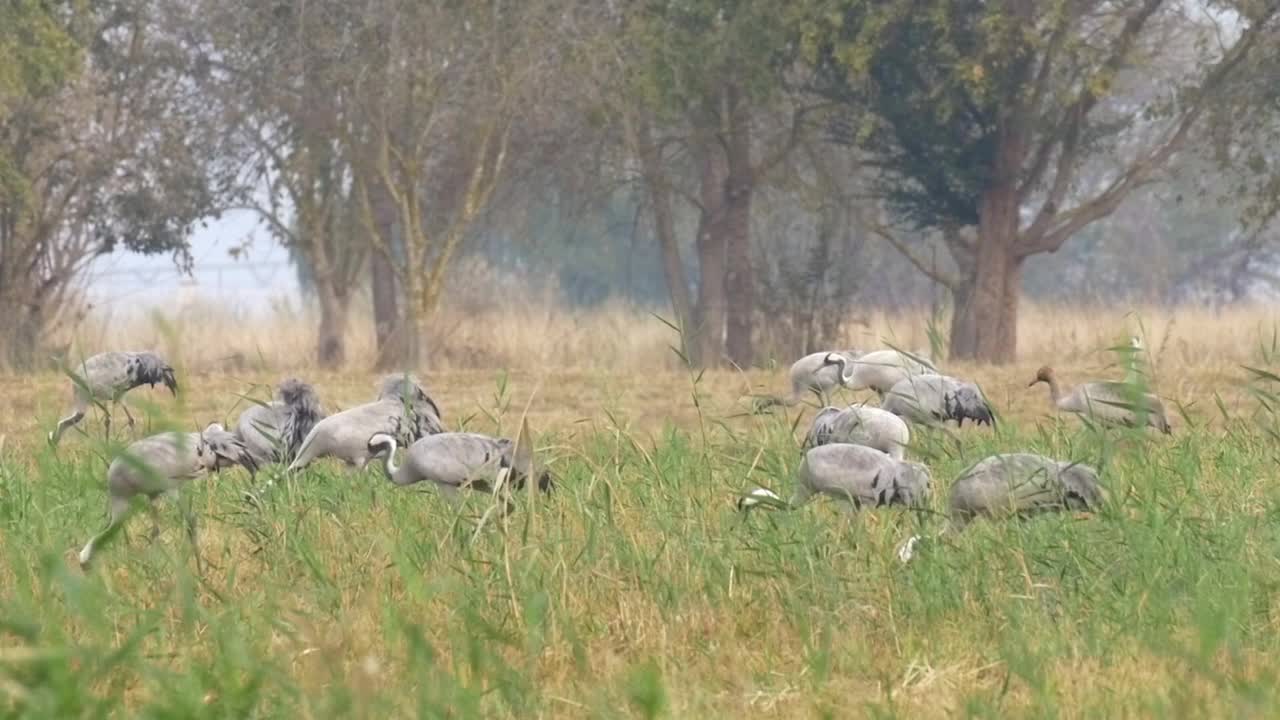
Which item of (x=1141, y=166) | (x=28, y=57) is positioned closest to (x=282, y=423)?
(x=28, y=57)

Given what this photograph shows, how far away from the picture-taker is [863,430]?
7.82 metres

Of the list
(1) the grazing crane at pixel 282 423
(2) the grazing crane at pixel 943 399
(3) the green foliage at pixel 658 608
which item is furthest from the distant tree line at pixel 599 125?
(3) the green foliage at pixel 658 608

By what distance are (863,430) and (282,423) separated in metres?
2.71

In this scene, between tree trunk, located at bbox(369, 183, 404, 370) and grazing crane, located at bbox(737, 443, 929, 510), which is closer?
grazing crane, located at bbox(737, 443, 929, 510)

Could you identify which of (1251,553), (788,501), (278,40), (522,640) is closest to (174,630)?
(522,640)

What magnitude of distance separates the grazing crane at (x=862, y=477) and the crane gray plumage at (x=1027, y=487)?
0.28m

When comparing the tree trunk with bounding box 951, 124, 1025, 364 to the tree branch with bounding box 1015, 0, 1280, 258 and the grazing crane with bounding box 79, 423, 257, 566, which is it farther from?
the grazing crane with bounding box 79, 423, 257, 566

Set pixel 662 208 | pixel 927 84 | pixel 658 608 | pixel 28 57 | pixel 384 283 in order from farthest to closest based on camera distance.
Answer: pixel 384 283
pixel 662 208
pixel 927 84
pixel 28 57
pixel 658 608

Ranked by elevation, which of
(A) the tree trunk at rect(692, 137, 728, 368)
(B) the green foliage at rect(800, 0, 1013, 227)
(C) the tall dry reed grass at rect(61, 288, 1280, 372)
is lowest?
(C) the tall dry reed grass at rect(61, 288, 1280, 372)

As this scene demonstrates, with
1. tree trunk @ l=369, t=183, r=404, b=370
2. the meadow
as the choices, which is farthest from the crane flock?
tree trunk @ l=369, t=183, r=404, b=370

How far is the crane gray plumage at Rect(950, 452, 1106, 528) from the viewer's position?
20.6ft

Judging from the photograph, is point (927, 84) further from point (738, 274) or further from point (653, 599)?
point (653, 599)

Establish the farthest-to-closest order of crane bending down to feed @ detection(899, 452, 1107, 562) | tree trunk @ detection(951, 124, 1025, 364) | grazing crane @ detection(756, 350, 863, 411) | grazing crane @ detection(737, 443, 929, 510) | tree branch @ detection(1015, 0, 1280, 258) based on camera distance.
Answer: tree trunk @ detection(951, 124, 1025, 364)
tree branch @ detection(1015, 0, 1280, 258)
grazing crane @ detection(756, 350, 863, 411)
grazing crane @ detection(737, 443, 929, 510)
crane bending down to feed @ detection(899, 452, 1107, 562)

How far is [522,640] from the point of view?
5.40m
